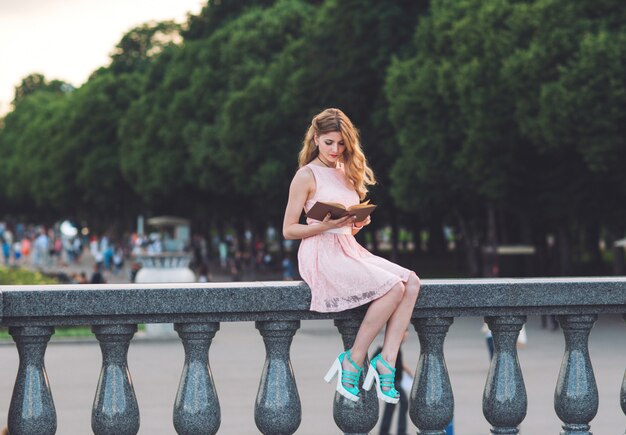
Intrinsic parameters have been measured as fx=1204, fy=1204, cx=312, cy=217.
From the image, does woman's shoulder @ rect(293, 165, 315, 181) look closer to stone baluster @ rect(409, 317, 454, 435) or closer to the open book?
the open book

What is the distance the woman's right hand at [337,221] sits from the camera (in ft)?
18.1

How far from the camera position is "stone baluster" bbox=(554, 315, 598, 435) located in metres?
5.57

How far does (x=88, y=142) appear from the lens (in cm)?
9975

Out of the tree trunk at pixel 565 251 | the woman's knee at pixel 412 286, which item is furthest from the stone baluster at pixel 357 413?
the tree trunk at pixel 565 251

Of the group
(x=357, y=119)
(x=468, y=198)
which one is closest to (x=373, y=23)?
(x=357, y=119)

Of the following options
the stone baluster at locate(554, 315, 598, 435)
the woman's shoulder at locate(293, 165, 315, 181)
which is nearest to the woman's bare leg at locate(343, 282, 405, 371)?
the woman's shoulder at locate(293, 165, 315, 181)

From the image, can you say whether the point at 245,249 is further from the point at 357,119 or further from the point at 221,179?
the point at 357,119

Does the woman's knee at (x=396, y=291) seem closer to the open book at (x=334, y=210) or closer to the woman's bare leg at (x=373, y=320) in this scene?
the woman's bare leg at (x=373, y=320)

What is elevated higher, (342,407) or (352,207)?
(352,207)

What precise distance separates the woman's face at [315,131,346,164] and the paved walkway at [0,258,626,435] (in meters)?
8.50

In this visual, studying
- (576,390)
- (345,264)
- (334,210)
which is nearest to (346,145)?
(334,210)

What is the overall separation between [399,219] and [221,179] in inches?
411

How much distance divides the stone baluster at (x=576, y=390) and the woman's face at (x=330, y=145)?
1387 mm

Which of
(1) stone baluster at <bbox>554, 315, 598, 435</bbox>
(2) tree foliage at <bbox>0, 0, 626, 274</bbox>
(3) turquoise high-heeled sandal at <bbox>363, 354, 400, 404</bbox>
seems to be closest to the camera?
(3) turquoise high-heeled sandal at <bbox>363, 354, 400, 404</bbox>
